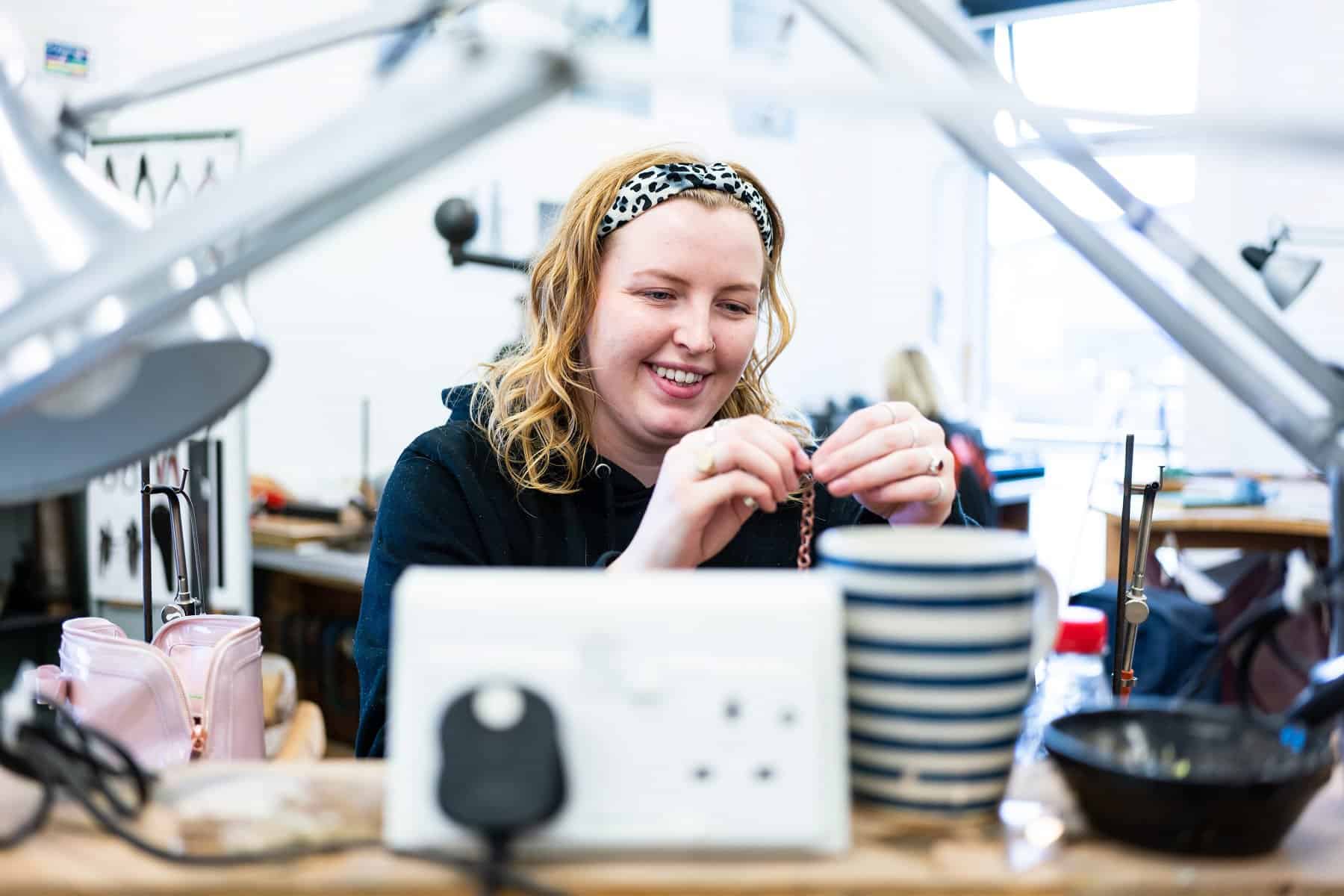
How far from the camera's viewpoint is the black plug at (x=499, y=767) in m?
0.50

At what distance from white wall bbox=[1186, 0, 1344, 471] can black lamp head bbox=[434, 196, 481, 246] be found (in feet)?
8.99

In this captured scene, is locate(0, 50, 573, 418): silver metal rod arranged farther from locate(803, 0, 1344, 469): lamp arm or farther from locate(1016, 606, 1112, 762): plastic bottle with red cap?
locate(1016, 606, 1112, 762): plastic bottle with red cap

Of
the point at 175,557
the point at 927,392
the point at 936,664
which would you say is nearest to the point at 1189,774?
the point at 936,664

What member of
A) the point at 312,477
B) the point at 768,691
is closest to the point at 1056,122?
the point at 768,691

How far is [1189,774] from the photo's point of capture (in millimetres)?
545

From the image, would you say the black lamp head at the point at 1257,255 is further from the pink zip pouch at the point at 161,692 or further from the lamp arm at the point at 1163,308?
the pink zip pouch at the point at 161,692

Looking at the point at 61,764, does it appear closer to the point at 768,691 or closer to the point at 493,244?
the point at 768,691

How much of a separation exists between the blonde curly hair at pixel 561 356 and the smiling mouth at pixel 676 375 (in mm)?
100

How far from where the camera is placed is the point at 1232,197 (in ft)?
13.5

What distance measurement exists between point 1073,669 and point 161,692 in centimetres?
71

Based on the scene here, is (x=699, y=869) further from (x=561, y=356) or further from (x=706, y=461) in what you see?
(x=561, y=356)

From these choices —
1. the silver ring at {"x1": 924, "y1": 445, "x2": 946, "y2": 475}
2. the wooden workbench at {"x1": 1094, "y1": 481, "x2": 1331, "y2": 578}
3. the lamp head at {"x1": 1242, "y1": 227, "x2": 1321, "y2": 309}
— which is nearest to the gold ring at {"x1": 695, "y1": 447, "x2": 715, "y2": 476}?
the silver ring at {"x1": 924, "y1": 445, "x2": 946, "y2": 475}

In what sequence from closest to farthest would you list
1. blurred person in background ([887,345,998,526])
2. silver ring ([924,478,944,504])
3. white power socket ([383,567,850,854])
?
1. white power socket ([383,567,850,854])
2. silver ring ([924,478,944,504])
3. blurred person in background ([887,345,998,526])

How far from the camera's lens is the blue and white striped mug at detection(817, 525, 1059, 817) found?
1.80ft
